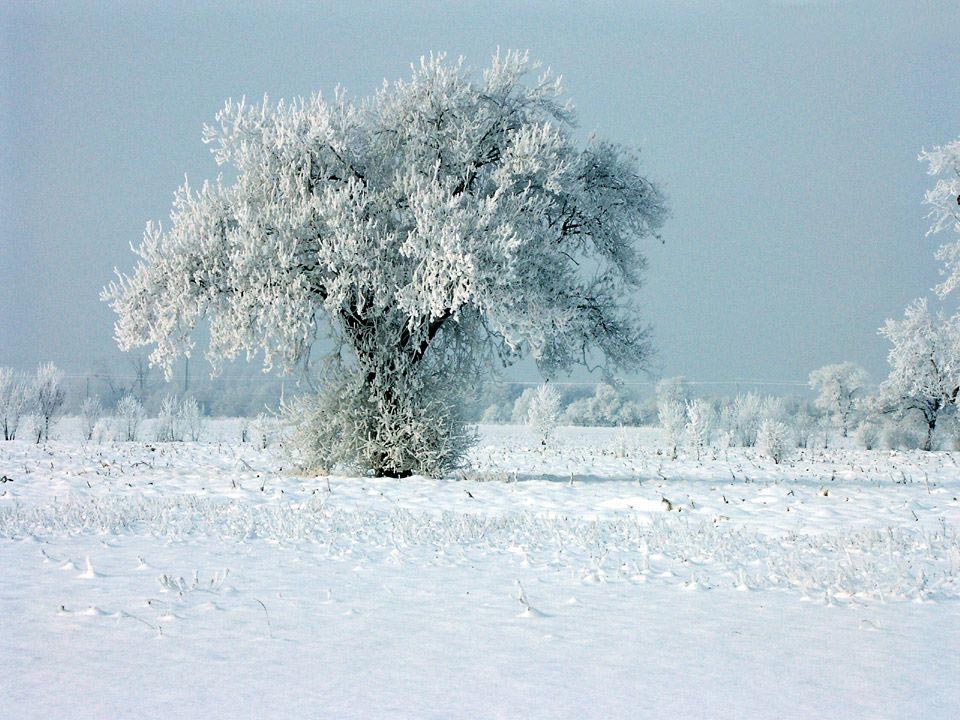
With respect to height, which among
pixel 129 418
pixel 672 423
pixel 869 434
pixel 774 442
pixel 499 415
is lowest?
pixel 129 418

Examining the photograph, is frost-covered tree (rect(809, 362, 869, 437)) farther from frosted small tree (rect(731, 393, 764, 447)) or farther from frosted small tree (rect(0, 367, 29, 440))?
frosted small tree (rect(0, 367, 29, 440))

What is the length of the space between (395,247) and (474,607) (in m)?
10.9

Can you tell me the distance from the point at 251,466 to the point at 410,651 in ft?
51.9

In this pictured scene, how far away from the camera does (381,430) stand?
1717 centimetres

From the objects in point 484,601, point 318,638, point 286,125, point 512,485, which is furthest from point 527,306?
point 318,638

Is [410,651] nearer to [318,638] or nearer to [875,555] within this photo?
[318,638]

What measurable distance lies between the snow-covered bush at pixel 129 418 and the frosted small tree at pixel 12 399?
3.67 meters

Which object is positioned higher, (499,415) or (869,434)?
(869,434)

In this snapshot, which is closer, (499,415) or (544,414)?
(544,414)

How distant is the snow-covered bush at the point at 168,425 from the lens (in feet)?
121

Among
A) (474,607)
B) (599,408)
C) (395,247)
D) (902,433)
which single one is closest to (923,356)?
(902,433)

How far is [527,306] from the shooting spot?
1619cm

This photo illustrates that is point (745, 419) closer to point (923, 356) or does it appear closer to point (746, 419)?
point (746, 419)

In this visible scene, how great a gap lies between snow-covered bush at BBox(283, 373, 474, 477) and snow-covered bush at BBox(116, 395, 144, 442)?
21.0m
